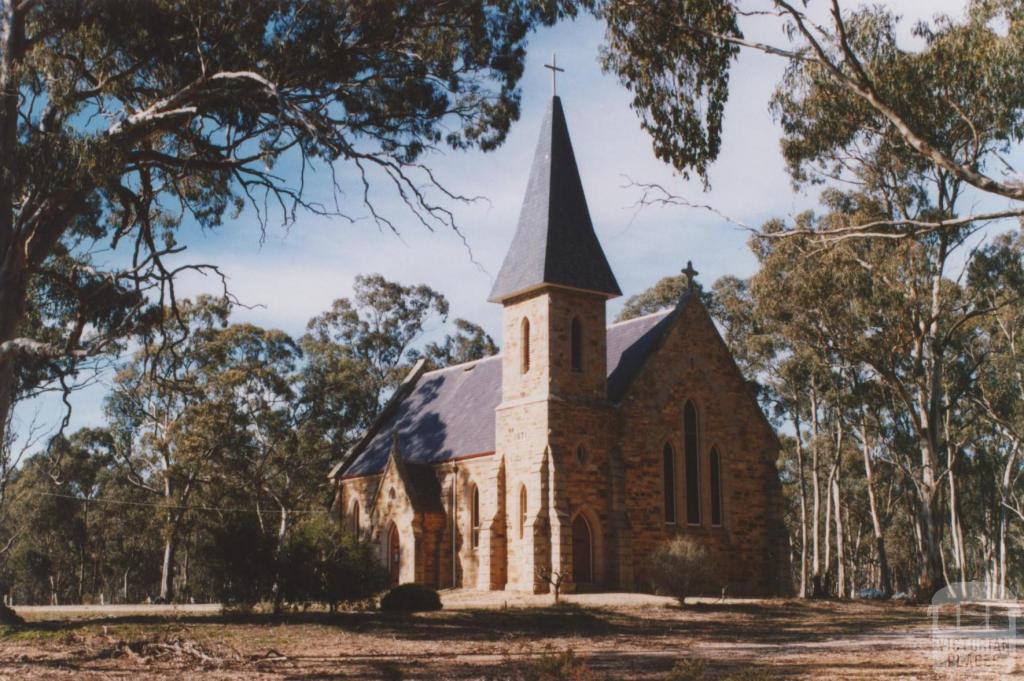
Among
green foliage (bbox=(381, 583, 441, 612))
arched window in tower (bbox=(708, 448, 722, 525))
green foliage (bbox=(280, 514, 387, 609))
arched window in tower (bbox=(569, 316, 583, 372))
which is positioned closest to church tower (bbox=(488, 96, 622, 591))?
arched window in tower (bbox=(569, 316, 583, 372))

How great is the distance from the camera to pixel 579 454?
31.5m

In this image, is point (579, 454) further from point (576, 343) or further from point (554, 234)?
point (554, 234)

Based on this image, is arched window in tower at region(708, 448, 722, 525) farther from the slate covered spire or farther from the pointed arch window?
the pointed arch window

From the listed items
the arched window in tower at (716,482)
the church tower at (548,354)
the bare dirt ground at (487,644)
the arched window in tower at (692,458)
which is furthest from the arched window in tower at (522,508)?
the arched window in tower at (716,482)

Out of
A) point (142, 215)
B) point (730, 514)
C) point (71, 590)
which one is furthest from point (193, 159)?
point (71, 590)

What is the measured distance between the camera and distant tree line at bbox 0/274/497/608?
2319 centimetres

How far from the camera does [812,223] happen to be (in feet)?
129

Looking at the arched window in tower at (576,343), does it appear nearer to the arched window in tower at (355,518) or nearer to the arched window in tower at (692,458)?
the arched window in tower at (692,458)

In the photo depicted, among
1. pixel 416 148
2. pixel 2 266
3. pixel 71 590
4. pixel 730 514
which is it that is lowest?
pixel 71 590

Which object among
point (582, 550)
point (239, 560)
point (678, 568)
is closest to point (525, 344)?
point (582, 550)

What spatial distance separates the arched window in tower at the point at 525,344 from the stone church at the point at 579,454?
0.07 meters

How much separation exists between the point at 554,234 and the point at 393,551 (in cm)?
1293

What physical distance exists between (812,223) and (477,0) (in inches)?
923

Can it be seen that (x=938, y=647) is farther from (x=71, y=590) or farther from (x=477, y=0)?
(x=71, y=590)
